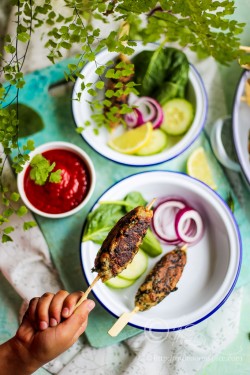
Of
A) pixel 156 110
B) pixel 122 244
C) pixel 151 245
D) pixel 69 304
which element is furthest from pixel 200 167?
pixel 69 304

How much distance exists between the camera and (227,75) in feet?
7.71

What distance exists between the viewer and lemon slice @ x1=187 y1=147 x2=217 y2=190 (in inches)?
87.7

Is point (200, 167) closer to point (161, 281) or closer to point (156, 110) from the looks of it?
point (156, 110)

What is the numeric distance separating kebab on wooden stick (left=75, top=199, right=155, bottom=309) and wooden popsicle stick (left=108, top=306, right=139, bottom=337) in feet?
0.77

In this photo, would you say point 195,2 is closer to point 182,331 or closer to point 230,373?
point 182,331

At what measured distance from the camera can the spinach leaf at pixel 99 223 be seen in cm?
200

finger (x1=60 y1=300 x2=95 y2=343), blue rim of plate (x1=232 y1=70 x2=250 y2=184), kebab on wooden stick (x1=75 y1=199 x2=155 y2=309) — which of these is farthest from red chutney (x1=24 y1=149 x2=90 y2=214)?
blue rim of plate (x1=232 y1=70 x2=250 y2=184)

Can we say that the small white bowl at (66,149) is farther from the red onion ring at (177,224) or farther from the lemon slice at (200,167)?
the lemon slice at (200,167)

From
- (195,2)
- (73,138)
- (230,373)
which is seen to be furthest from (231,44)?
(230,373)

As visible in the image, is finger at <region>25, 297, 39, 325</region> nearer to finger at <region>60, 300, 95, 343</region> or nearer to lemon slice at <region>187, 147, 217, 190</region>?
finger at <region>60, 300, 95, 343</region>

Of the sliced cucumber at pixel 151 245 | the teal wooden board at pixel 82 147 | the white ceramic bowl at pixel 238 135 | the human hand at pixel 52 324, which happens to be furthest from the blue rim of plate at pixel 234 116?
the human hand at pixel 52 324

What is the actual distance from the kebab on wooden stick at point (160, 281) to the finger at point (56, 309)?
1.02ft

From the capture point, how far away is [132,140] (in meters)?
2.22

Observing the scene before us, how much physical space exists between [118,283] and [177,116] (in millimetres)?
778
